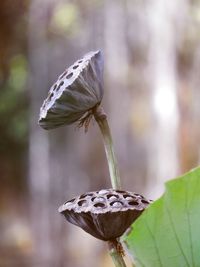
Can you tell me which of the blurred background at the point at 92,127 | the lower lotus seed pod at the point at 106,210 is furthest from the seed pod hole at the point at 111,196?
the blurred background at the point at 92,127

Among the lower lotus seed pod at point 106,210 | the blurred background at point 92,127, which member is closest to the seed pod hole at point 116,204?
the lower lotus seed pod at point 106,210

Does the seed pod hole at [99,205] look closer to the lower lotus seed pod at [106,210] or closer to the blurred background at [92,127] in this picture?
the lower lotus seed pod at [106,210]

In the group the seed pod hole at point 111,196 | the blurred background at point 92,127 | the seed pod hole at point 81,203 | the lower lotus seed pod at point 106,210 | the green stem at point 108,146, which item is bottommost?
the lower lotus seed pod at point 106,210

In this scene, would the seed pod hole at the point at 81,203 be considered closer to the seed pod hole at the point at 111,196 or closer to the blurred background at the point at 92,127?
the seed pod hole at the point at 111,196

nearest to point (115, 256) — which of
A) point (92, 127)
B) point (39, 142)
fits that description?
point (92, 127)

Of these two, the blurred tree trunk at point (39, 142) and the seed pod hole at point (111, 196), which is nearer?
the seed pod hole at point (111, 196)

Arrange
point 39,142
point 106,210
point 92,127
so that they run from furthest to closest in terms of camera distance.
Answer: point 39,142, point 92,127, point 106,210

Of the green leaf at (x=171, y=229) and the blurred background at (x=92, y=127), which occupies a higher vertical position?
the blurred background at (x=92, y=127)

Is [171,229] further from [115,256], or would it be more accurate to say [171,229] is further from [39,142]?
[39,142]
